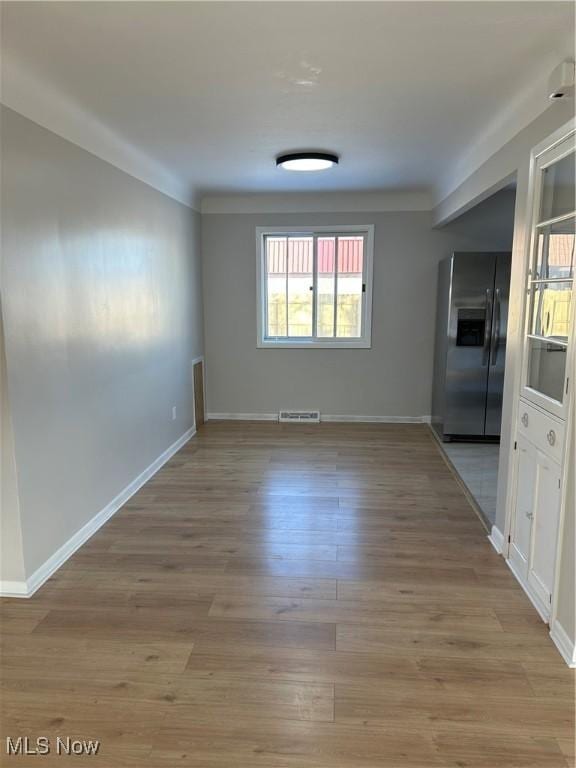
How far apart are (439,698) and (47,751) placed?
1426mm

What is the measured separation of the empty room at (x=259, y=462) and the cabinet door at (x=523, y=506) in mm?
24

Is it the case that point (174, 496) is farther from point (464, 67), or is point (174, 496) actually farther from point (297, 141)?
point (464, 67)

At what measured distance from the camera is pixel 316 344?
5895mm

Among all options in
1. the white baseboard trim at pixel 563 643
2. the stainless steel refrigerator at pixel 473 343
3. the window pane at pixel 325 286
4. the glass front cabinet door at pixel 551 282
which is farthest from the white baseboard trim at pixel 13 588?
the window pane at pixel 325 286

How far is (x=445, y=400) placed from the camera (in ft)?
16.8

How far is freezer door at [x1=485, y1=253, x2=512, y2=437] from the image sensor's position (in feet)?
15.8

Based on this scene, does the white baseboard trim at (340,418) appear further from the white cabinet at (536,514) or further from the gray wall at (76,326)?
the white cabinet at (536,514)

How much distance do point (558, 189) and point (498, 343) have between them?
9.06 feet

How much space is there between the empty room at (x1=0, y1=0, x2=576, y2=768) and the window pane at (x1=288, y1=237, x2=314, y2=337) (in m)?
1.21

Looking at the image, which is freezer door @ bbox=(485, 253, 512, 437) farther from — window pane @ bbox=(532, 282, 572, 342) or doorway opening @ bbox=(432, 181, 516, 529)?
window pane @ bbox=(532, 282, 572, 342)

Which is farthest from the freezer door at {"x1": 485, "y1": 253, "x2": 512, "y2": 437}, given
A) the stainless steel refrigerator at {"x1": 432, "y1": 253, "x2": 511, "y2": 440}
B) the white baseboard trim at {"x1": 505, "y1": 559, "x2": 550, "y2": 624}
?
the white baseboard trim at {"x1": 505, "y1": 559, "x2": 550, "y2": 624}

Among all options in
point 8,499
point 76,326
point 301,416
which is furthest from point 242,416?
point 8,499

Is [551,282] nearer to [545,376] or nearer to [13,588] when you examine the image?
[545,376]

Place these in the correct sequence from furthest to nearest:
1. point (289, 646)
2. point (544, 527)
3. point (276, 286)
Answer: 1. point (276, 286)
2. point (544, 527)
3. point (289, 646)
